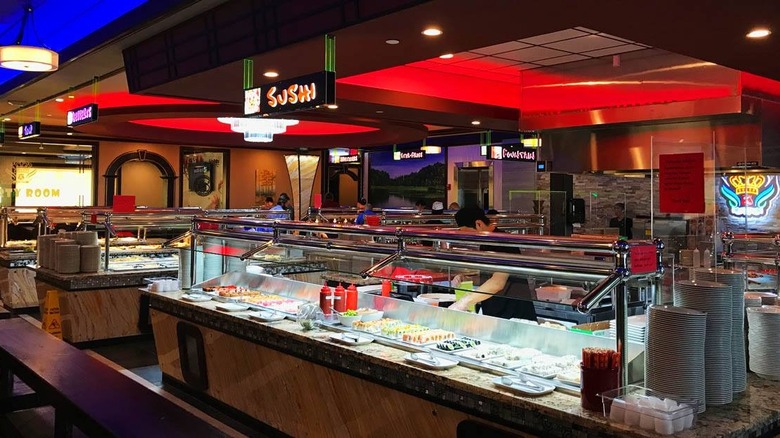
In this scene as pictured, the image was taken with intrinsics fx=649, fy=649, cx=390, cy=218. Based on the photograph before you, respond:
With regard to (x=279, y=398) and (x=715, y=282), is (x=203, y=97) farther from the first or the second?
(x=715, y=282)

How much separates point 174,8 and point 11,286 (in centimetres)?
598

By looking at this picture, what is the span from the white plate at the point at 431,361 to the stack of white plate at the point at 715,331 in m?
1.14

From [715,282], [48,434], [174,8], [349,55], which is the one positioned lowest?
[48,434]

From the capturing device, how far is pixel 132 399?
10.3ft

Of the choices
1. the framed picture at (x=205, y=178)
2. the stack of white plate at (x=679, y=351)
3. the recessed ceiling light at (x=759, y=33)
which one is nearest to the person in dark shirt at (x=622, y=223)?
the recessed ceiling light at (x=759, y=33)

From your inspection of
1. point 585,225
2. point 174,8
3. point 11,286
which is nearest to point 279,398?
point 174,8

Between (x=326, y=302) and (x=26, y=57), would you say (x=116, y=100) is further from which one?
(x=326, y=302)

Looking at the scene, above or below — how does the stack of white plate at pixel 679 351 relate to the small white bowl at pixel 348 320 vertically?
above

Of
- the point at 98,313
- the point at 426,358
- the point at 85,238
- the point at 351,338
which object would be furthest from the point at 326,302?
the point at 85,238

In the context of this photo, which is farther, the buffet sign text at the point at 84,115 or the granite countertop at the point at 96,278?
the buffet sign text at the point at 84,115

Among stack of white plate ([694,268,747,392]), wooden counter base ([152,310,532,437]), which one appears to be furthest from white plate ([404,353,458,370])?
stack of white plate ([694,268,747,392])

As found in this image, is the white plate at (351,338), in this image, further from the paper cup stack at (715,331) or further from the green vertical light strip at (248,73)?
the green vertical light strip at (248,73)

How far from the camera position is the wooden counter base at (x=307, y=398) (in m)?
3.40

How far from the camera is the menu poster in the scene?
10.6 ft
